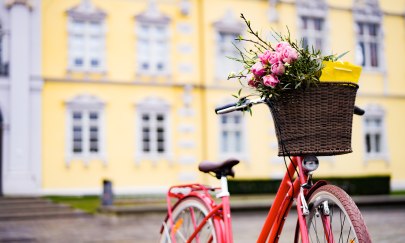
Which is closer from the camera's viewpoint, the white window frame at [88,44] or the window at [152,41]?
the white window frame at [88,44]

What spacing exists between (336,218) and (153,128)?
635 inches

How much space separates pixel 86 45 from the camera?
17.9 metres

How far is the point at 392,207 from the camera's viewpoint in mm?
12523

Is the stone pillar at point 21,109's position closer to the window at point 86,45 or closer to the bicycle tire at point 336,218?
the window at point 86,45

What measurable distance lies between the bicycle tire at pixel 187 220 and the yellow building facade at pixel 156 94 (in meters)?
14.0

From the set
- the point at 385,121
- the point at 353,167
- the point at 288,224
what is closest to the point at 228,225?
the point at 288,224

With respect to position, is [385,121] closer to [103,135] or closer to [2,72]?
[103,135]

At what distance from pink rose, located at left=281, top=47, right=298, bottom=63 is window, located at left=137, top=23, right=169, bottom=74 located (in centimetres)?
1613

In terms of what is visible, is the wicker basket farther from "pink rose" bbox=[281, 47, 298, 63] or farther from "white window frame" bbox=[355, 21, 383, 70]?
"white window frame" bbox=[355, 21, 383, 70]

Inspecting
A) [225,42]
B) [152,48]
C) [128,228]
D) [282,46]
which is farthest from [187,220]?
[225,42]

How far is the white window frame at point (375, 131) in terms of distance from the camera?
21.1 metres

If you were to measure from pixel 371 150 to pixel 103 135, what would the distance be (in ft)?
33.0

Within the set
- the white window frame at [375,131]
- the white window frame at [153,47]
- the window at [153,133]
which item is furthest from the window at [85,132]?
the white window frame at [375,131]

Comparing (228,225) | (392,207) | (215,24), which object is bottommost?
(392,207)
